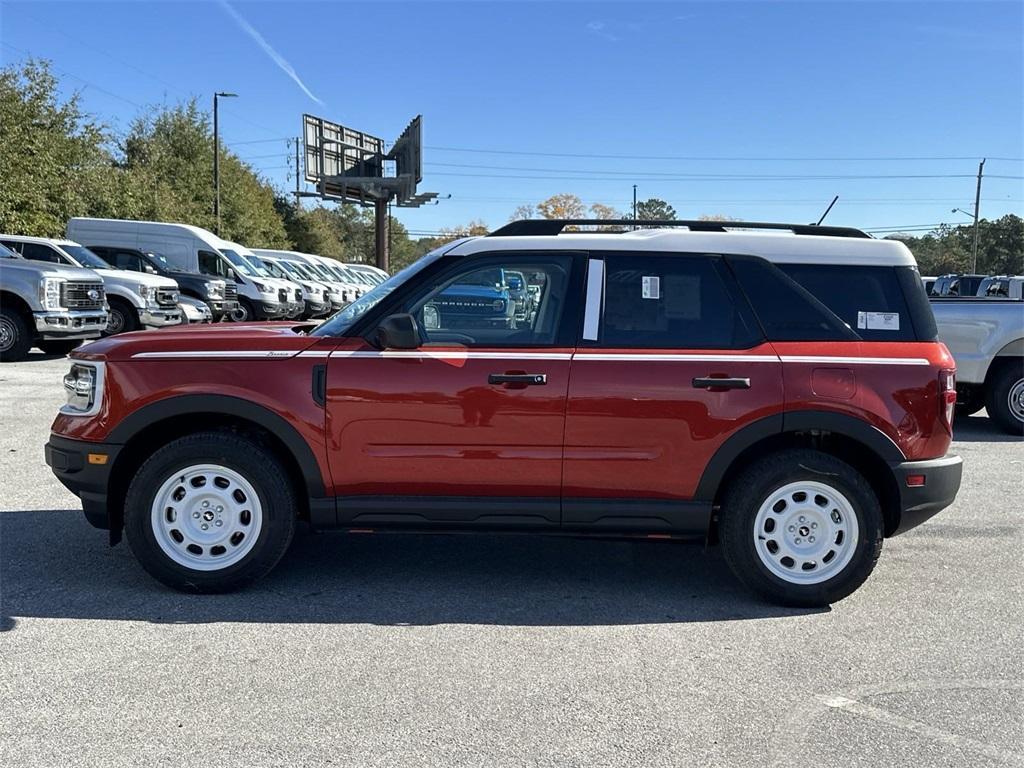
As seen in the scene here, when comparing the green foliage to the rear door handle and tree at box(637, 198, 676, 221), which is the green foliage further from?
the rear door handle

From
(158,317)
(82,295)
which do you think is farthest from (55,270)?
(158,317)

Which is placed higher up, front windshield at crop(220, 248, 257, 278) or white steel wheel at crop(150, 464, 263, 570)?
front windshield at crop(220, 248, 257, 278)

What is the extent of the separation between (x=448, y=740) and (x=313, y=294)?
24.0 meters

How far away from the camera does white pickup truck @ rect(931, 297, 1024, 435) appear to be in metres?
8.95

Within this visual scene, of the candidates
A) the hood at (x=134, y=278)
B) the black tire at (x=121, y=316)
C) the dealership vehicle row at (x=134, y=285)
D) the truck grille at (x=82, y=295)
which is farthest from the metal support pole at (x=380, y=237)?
the truck grille at (x=82, y=295)

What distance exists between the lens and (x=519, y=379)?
4082mm

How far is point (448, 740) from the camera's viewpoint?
297 cm

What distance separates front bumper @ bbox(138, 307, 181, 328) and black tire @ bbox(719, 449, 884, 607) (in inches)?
562

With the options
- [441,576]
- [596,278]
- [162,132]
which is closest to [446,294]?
[596,278]

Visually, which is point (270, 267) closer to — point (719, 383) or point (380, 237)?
point (380, 237)

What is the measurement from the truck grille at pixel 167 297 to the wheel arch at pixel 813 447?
1468cm

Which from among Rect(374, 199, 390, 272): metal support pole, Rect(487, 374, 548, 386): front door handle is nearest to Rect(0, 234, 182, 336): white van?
Rect(487, 374, 548, 386): front door handle

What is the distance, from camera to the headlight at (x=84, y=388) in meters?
4.22

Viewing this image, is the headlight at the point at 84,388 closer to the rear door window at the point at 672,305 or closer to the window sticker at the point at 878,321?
the rear door window at the point at 672,305
